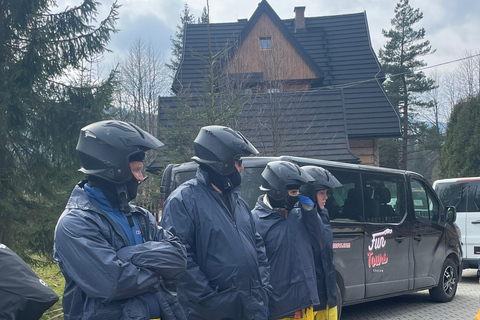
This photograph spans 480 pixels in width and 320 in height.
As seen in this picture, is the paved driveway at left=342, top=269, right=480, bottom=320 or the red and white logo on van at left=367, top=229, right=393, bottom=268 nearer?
the red and white logo on van at left=367, top=229, right=393, bottom=268

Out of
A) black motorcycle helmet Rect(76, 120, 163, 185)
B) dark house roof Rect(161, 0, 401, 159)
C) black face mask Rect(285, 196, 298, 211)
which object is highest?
dark house roof Rect(161, 0, 401, 159)

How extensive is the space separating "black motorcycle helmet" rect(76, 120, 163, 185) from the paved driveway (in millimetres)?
6083

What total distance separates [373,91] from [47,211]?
17590mm

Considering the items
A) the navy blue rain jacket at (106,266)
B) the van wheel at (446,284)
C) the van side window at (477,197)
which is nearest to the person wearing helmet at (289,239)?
the navy blue rain jacket at (106,266)

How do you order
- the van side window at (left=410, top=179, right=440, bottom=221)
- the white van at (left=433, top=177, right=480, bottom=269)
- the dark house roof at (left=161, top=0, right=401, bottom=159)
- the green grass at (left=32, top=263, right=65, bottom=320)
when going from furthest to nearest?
the dark house roof at (left=161, top=0, right=401, bottom=159)
the white van at (left=433, top=177, right=480, bottom=269)
the van side window at (left=410, top=179, right=440, bottom=221)
the green grass at (left=32, top=263, right=65, bottom=320)

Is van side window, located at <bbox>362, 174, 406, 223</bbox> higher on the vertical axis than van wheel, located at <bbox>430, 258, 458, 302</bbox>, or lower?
higher

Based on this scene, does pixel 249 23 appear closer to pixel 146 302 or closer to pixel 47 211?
pixel 47 211

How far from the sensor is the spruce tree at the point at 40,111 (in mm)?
7379

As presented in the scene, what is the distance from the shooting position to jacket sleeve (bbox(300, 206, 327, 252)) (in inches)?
178

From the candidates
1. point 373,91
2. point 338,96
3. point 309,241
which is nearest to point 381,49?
point 373,91

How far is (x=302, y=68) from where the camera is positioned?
22.9m

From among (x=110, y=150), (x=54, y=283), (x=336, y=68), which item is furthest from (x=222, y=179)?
(x=336, y=68)

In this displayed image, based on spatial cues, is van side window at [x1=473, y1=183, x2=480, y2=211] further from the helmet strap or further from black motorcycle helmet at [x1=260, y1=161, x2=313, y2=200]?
the helmet strap

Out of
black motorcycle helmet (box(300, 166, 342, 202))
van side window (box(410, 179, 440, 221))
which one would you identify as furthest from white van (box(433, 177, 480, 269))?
black motorcycle helmet (box(300, 166, 342, 202))
